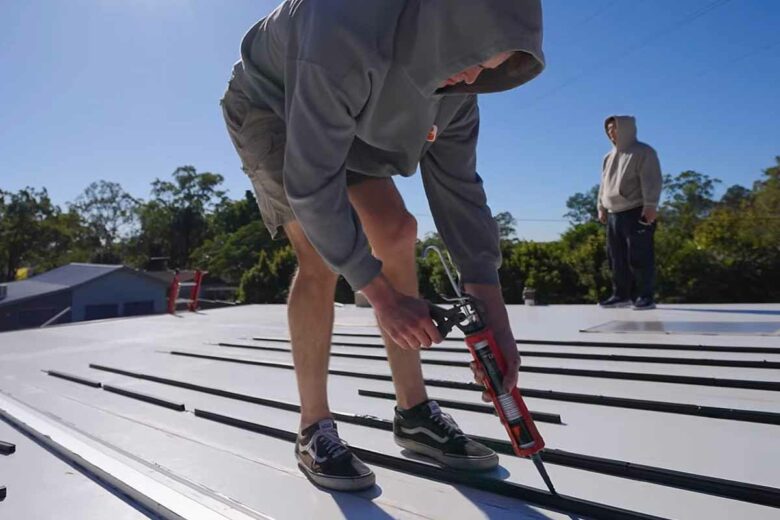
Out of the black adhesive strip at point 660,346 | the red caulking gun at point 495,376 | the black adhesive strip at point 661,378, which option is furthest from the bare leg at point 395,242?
the black adhesive strip at point 660,346

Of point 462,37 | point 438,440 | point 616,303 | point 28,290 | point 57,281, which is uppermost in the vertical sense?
point 462,37

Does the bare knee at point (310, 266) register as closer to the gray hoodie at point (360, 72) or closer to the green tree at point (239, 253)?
the gray hoodie at point (360, 72)

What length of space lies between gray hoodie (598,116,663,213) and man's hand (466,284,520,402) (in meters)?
3.44

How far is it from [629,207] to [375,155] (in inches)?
145

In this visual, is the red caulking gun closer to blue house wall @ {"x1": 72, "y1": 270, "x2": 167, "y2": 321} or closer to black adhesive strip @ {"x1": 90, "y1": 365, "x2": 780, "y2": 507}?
black adhesive strip @ {"x1": 90, "y1": 365, "x2": 780, "y2": 507}

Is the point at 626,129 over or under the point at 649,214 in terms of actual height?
over

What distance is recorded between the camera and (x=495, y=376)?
113cm

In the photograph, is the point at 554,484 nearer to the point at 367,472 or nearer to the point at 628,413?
the point at 367,472

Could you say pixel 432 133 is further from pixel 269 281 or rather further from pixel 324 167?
pixel 269 281

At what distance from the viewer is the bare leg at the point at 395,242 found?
144 centimetres

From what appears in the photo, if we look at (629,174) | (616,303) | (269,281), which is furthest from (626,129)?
(269,281)

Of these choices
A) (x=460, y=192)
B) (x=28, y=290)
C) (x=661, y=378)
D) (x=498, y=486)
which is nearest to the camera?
(x=498, y=486)

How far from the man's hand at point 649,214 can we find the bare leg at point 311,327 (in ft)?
11.9

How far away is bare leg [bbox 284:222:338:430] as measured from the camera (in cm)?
138
